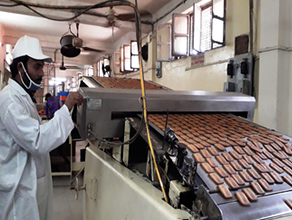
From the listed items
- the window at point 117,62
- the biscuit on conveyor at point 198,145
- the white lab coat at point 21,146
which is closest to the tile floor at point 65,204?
the white lab coat at point 21,146

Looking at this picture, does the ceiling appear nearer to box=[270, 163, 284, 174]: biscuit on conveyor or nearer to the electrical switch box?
the electrical switch box

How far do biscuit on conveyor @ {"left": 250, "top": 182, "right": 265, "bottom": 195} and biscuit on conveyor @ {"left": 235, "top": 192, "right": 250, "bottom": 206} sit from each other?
8 centimetres

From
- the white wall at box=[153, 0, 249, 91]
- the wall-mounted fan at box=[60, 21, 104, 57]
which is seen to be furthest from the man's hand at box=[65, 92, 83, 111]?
the wall-mounted fan at box=[60, 21, 104, 57]

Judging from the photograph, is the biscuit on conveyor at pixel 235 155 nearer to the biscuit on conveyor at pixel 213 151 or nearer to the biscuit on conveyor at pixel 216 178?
the biscuit on conveyor at pixel 213 151

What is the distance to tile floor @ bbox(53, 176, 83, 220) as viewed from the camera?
2.68 meters

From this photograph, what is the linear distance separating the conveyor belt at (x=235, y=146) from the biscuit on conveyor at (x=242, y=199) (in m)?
0.02

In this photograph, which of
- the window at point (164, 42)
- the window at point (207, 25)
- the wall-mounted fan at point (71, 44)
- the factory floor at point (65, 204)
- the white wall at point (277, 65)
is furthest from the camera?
the window at point (164, 42)

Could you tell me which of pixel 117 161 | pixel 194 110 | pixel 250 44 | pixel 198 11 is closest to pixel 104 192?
pixel 117 161

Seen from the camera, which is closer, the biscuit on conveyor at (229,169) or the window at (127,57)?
the biscuit on conveyor at (229,169)

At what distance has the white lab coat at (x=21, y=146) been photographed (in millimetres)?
1226

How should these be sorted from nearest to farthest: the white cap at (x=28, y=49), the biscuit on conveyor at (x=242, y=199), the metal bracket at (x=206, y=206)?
the metal bracket at (x=206, y=206)
the biscuit on conveyor at (x=242, y=199)
the white cap at (x=28, y=49)

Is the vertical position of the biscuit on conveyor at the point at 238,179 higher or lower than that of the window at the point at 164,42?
lower

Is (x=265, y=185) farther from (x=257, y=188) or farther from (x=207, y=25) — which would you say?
(x=207, y=25)

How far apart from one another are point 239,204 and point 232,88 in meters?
2.94
